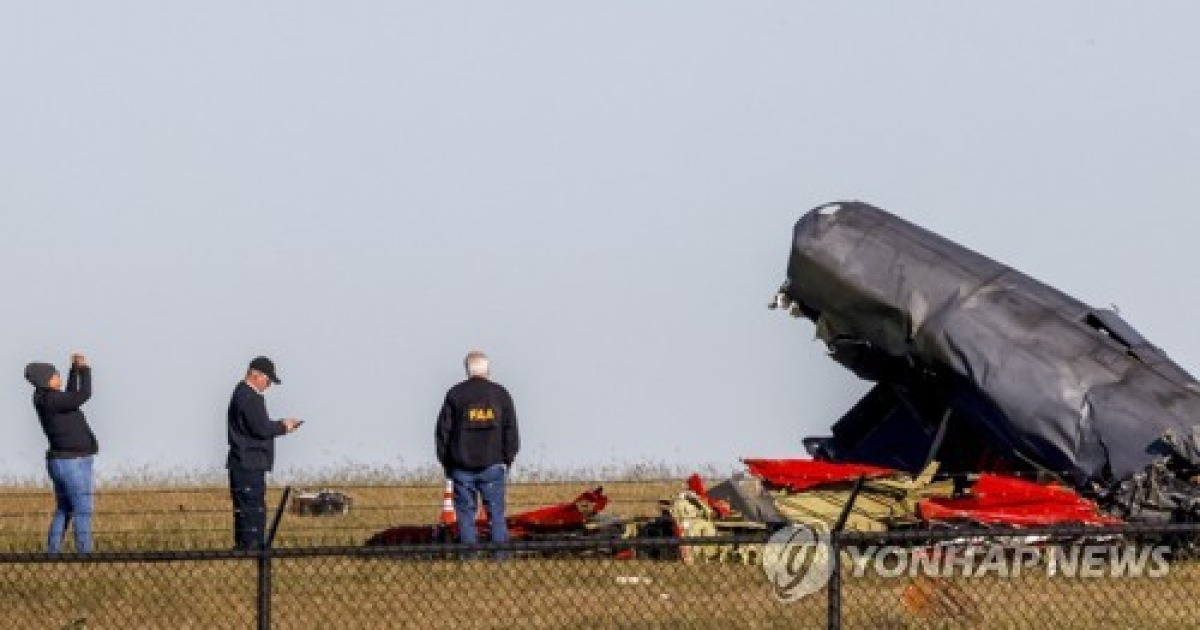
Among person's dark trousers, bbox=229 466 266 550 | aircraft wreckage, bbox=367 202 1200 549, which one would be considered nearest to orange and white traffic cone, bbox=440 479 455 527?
aircraft wreckage, bbox=367 202 1200 549

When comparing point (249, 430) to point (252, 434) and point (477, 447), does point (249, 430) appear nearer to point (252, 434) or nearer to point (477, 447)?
point (252, 434)

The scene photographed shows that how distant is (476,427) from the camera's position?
854 inches

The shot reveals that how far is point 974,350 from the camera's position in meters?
23.5

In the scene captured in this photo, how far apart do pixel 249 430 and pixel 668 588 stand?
4107 mm

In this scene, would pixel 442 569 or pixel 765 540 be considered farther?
pixel 442 569

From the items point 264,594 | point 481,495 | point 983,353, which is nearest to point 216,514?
point 481,495

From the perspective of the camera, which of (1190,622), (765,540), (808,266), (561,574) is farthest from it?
Result: (808,266)

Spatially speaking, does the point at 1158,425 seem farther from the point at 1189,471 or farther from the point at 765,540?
the point at 765,540

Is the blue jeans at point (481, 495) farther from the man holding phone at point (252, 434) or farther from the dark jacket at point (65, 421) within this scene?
the dark jacket at point (65, 421)

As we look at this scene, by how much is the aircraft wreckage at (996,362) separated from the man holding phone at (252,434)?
5.33 metres

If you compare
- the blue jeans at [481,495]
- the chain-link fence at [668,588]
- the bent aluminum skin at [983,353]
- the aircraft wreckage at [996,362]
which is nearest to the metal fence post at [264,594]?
the chain-link fence at [668,588]

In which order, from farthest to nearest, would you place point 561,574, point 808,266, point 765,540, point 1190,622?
point 808,266, point 561,574, point 1190,622, point 765,540

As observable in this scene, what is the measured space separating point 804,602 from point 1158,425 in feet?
15.4

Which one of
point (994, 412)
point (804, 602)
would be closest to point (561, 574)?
point (804, 602)
